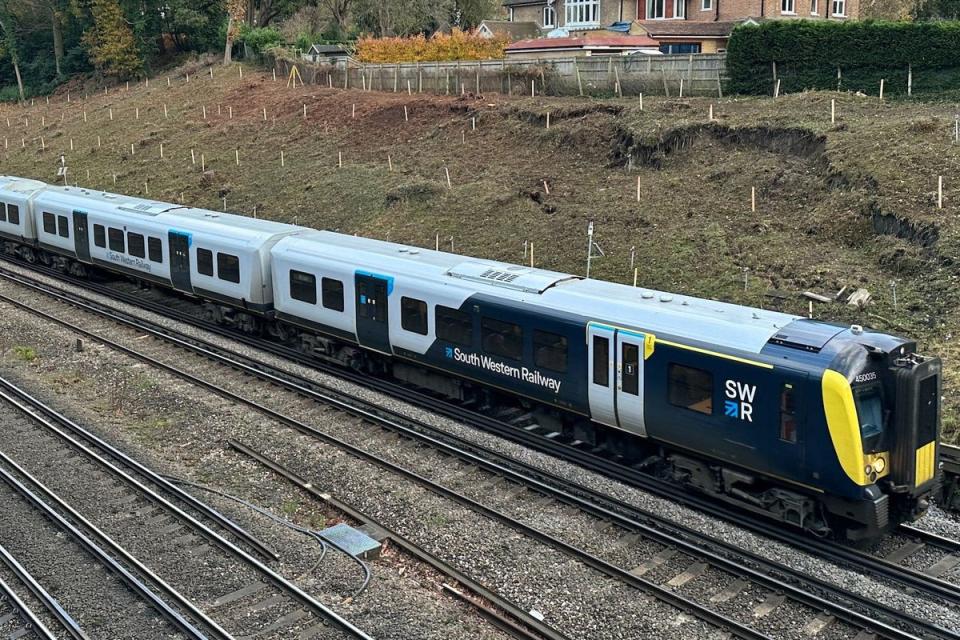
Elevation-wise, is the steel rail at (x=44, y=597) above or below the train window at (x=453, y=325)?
below

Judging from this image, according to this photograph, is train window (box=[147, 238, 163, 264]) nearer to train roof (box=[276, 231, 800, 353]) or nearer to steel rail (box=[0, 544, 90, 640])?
train roof (box=[276, 231, 800, 353])

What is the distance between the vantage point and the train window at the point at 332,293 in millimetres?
19766

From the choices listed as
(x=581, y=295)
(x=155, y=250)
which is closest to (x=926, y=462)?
(x=581, y=295)

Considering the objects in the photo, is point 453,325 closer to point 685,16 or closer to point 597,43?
point 597,43

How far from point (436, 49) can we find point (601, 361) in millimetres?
38782

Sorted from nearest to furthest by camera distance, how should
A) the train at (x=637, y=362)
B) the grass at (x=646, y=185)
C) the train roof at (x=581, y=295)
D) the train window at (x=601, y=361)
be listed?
1. the train at (x=637, y=362)
2. the train roof at (x=581, y=295)
3. the train window at (x=601, y=361)
4. the grass at (x=646, y=185)

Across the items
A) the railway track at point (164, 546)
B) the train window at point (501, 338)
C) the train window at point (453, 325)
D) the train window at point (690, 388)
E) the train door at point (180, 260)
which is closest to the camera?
the railway track at point (164, 546)

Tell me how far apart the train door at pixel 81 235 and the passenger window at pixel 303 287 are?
429 inches

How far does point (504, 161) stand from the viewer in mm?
34500

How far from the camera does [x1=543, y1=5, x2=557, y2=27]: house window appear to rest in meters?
59.7

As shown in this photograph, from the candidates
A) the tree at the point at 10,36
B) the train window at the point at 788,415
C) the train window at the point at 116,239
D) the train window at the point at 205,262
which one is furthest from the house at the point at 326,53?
the train window at the point at 788,415

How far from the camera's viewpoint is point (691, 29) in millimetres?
47719

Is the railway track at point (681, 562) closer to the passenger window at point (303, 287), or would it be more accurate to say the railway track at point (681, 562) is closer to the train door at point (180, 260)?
the passenger window at point (303, 287)

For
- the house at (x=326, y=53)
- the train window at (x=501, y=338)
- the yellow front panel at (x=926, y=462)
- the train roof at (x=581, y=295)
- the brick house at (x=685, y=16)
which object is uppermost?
the brick house at (x=685, y=16)
